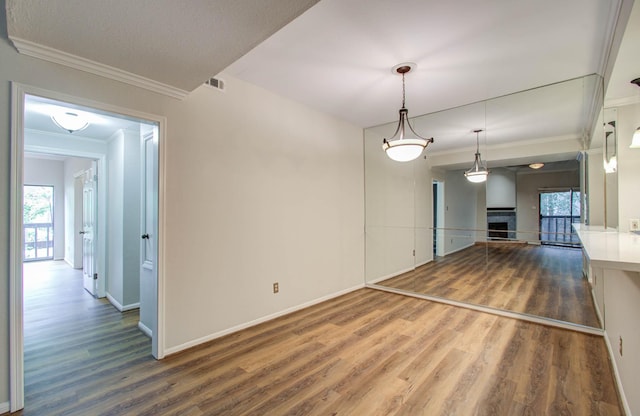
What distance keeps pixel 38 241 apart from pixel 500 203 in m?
11.0

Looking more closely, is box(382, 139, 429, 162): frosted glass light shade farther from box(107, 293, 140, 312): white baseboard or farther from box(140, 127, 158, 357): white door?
box(107, 293, 140, 312): white baseboard

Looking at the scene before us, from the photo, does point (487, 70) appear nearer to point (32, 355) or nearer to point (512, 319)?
point (512, 319)

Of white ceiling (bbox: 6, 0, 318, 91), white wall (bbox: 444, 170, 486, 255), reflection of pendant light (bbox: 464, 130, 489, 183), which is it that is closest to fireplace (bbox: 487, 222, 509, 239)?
white wall (bbox: 444, 170, 486, 255)

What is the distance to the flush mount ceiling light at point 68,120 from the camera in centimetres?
315

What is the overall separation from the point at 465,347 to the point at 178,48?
3523 mm

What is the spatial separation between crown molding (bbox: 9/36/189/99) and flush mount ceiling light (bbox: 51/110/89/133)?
4.74 feet

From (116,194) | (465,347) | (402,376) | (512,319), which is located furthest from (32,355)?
(512,319)

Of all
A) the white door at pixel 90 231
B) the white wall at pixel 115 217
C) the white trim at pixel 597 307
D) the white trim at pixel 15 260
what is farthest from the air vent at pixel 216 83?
the white trim at pixel 597 307

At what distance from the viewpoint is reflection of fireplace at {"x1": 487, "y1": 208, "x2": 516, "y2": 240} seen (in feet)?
12.0

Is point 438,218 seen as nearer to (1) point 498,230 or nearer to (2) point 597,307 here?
(1) point 498,230

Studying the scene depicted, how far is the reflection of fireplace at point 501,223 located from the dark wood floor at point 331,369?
3.45 feet

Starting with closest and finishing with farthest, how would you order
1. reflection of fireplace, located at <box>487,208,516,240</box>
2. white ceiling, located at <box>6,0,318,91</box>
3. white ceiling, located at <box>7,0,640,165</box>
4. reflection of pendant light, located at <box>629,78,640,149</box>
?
white ceiling, located at <box>6,0,318,91</box>
white ceiling, located at <box>7,0,640,165</box>
reflection of pendant light, located at <box>629,78,640,149</box>
reflection of fireplace, located at <box>487,208,516,240</box>

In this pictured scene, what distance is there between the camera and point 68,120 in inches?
126

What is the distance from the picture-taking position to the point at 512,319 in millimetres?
3402
